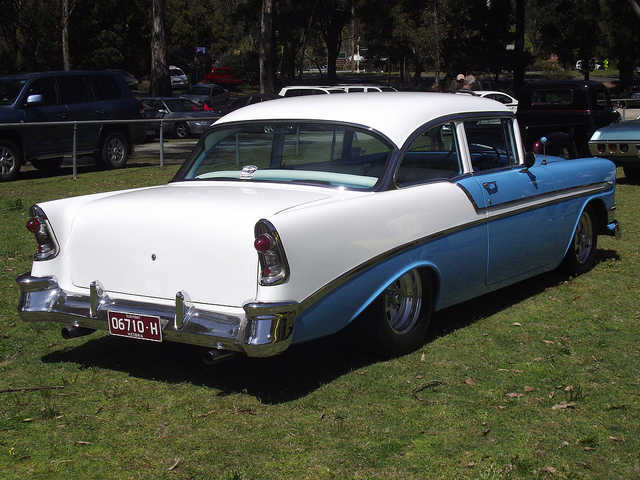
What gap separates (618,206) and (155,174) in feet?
28.7

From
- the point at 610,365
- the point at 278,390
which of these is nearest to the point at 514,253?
the point at 610,365

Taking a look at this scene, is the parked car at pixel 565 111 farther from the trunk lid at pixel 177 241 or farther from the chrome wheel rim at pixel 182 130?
the chrome wheel rim at pixel 182 130

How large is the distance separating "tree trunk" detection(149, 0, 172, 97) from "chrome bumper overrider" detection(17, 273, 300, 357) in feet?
97.8

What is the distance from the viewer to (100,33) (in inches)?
2296

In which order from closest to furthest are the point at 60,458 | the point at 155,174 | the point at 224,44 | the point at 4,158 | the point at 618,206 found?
1. the point at 60,458
2. the point at 618,206
3. the point at 4,158
4. the point at 155,174
5. the point at 224,44

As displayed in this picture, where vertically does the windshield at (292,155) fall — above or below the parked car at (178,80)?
below

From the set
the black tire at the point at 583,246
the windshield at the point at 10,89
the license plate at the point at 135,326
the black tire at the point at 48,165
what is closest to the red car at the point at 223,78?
the black tire at the point at 48,165

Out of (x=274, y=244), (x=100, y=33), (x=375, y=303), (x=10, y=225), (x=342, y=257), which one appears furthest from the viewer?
(x=100, y=33)

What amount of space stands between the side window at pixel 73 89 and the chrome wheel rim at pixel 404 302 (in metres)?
12.2

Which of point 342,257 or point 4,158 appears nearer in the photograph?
point 342,257

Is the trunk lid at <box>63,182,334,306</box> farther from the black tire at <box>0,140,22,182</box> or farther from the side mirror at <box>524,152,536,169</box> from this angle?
the black tire at <box>0,140,22,182</box>

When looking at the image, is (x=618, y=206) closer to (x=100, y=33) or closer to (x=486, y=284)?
(x=486, y=284)

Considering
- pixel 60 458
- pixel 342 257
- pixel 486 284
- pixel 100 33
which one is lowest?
pixel 60 458

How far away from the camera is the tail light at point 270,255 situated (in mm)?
4152
